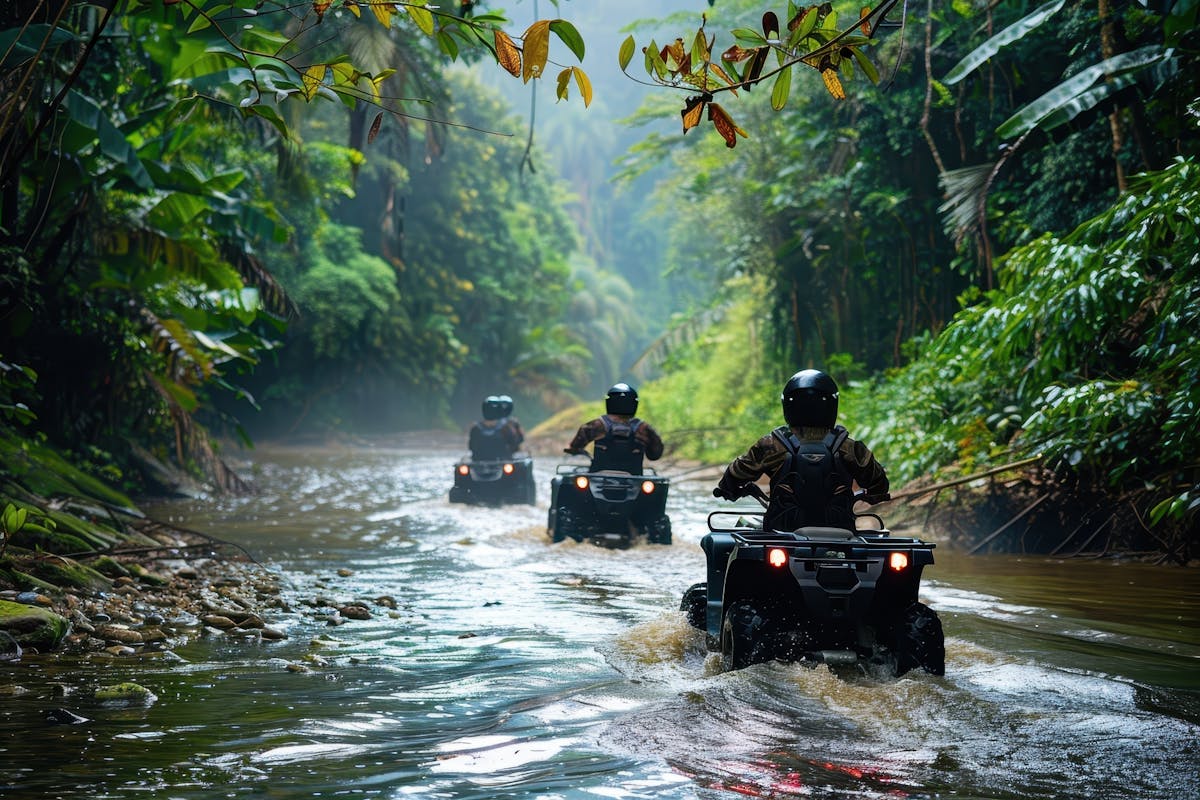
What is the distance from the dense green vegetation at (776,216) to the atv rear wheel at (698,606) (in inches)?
114

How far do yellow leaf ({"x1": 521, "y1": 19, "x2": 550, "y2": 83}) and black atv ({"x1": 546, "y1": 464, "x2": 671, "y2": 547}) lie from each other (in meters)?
7.71

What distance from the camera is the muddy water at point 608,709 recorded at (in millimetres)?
4418

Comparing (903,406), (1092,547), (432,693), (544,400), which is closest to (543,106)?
(544,400)

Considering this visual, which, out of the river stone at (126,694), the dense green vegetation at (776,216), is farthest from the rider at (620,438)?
the river stone at (126,694)

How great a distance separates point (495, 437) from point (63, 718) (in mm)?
12035

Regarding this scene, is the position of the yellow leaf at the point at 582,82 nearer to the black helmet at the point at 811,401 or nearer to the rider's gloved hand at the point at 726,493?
the black helmet at the point at 811,401

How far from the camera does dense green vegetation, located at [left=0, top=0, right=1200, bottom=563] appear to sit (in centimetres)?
929

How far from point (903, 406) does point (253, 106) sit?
1263cm

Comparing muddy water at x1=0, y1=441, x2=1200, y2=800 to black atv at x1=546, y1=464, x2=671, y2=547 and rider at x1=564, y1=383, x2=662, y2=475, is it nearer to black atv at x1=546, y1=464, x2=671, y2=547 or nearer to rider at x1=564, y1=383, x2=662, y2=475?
black atv at x1=546, y1=464, x2=671, y2=547

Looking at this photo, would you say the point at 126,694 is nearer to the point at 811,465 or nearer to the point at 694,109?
the point at 811,465

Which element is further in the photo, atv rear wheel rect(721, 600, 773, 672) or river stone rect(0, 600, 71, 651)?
river stone rect(0, 600, 71, 651)

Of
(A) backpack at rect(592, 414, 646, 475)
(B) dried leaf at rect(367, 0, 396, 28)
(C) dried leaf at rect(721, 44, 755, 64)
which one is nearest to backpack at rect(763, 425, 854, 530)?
(C) dried leaf at rect(721, 44, 755, 64)

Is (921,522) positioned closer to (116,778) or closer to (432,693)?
(432,693)

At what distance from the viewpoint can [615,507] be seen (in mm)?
12055
